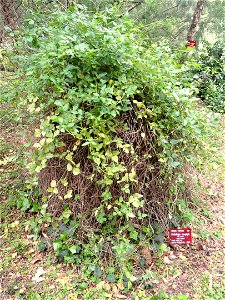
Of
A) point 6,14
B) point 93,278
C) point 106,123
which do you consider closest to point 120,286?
point 93,278

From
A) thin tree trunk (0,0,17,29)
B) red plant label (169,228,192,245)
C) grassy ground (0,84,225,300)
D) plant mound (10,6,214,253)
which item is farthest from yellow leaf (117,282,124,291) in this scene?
thin tree trunk (0,0,17,29)

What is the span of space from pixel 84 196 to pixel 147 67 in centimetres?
101

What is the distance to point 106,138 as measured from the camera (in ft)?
5.26

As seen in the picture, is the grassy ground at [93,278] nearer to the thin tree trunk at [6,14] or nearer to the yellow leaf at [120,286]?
the yellow leaf at [120,286]

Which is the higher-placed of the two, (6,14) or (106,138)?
(6,14)

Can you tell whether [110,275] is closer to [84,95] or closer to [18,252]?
[18,252]

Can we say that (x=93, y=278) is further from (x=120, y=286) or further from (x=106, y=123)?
(x=106, y=123)

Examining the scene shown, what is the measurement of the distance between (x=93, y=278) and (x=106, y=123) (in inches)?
42.2

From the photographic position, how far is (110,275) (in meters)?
1.70

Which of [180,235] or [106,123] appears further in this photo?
[180,235]

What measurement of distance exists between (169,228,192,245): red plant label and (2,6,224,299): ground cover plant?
83mm

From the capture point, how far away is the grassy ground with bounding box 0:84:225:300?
1.65 m

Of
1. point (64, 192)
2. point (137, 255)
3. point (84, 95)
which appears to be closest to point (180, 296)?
point (137, 255)

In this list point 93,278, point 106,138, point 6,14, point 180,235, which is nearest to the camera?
point 106,138
